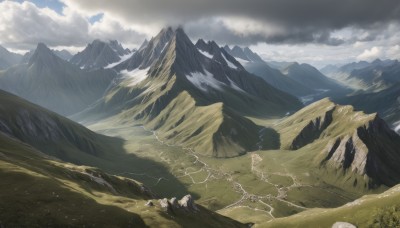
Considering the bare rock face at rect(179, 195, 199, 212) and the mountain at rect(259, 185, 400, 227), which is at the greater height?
the bare rock face at rect(179, 195, 199, 212)

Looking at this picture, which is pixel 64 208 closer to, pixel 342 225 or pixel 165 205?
pixel 165 205

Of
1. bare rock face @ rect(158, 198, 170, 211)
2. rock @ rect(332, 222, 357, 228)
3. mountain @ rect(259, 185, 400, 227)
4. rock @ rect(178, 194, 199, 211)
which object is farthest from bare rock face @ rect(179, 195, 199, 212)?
rock @ rect(332, 222, 357, 228)

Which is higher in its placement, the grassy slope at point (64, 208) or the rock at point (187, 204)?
the grassy slope at point (64, 208)

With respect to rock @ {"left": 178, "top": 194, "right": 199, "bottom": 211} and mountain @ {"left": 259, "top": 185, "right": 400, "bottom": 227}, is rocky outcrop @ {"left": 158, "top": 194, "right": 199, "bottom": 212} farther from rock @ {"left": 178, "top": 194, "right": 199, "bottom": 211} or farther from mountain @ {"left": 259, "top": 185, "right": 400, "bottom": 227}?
mountain @ {"left": 259, "top": 185, "right": 400, "bottom": 227}

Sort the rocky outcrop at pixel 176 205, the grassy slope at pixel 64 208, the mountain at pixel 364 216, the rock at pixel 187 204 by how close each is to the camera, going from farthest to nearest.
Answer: the rock at pixel 187 204
the rocky outcrop at pixel 176 205
the mountain at pixel 364 216
the grassy slope at pixel 64 208

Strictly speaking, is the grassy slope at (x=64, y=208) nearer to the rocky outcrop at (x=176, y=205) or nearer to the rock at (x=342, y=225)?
the rocky outcrop at (x=176, y=205)

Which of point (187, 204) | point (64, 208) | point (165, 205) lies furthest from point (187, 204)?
point (64, 208)

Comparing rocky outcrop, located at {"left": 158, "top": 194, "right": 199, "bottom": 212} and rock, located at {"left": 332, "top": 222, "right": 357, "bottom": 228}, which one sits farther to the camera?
rocky outcrop, located at {"left": 158, "top": 194, "right": 199, "bottom": 212}

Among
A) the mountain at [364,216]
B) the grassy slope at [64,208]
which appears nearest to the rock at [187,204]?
the grassy slope at [64,208]

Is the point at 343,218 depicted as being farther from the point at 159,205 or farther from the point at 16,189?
the point at 16,189

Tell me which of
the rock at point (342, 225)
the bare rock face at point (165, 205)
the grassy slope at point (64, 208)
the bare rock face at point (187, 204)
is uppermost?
the grassy slope at point (64, 208)

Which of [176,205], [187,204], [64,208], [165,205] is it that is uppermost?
[64,208]
